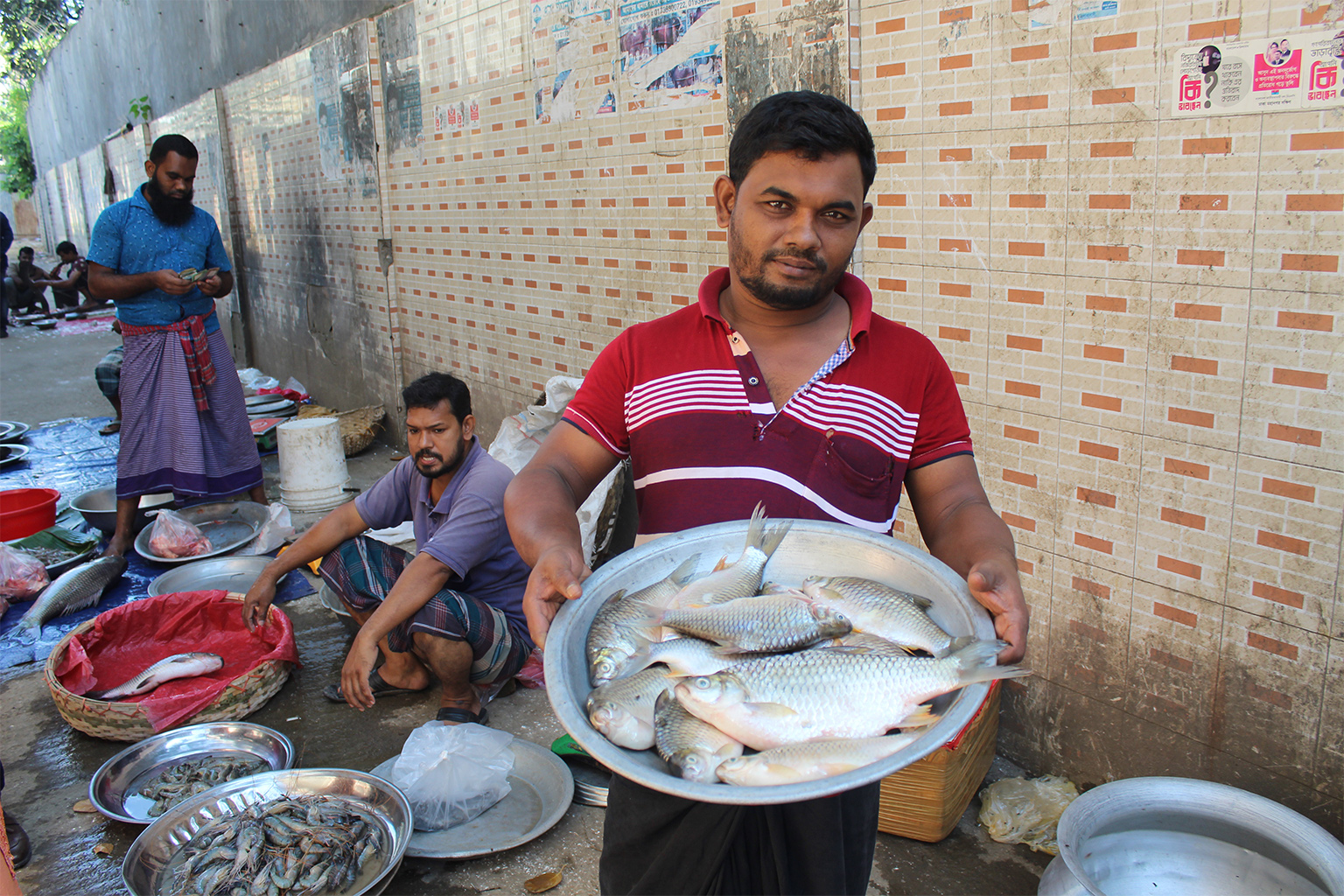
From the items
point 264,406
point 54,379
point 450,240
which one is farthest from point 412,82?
point 54,379

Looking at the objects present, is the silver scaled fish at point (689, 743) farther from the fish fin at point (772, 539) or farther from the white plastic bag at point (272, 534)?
the white plastic bag at point (272, 534)

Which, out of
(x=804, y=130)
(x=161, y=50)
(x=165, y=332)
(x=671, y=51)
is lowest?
(x=165, y=332)

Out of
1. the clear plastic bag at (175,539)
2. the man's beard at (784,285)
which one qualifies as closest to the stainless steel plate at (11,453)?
the clear plastic bag at (175,539)

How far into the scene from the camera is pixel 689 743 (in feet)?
4.78

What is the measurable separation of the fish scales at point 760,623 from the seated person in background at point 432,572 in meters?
2.11

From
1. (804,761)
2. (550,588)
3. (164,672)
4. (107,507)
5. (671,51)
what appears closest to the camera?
(804,761)

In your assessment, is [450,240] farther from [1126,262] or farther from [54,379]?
[54,379]

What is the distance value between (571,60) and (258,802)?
395 cm

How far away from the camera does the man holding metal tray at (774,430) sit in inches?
70.7

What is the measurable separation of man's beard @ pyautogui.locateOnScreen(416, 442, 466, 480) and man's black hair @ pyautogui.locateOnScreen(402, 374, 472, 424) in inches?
5.3

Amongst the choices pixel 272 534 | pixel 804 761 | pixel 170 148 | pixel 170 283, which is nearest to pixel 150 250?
pixel 170 283

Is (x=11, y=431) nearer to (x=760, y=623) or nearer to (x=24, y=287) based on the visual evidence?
(x=760, y=623)

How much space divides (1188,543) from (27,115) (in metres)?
41.2

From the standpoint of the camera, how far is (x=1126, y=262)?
9.21ft
